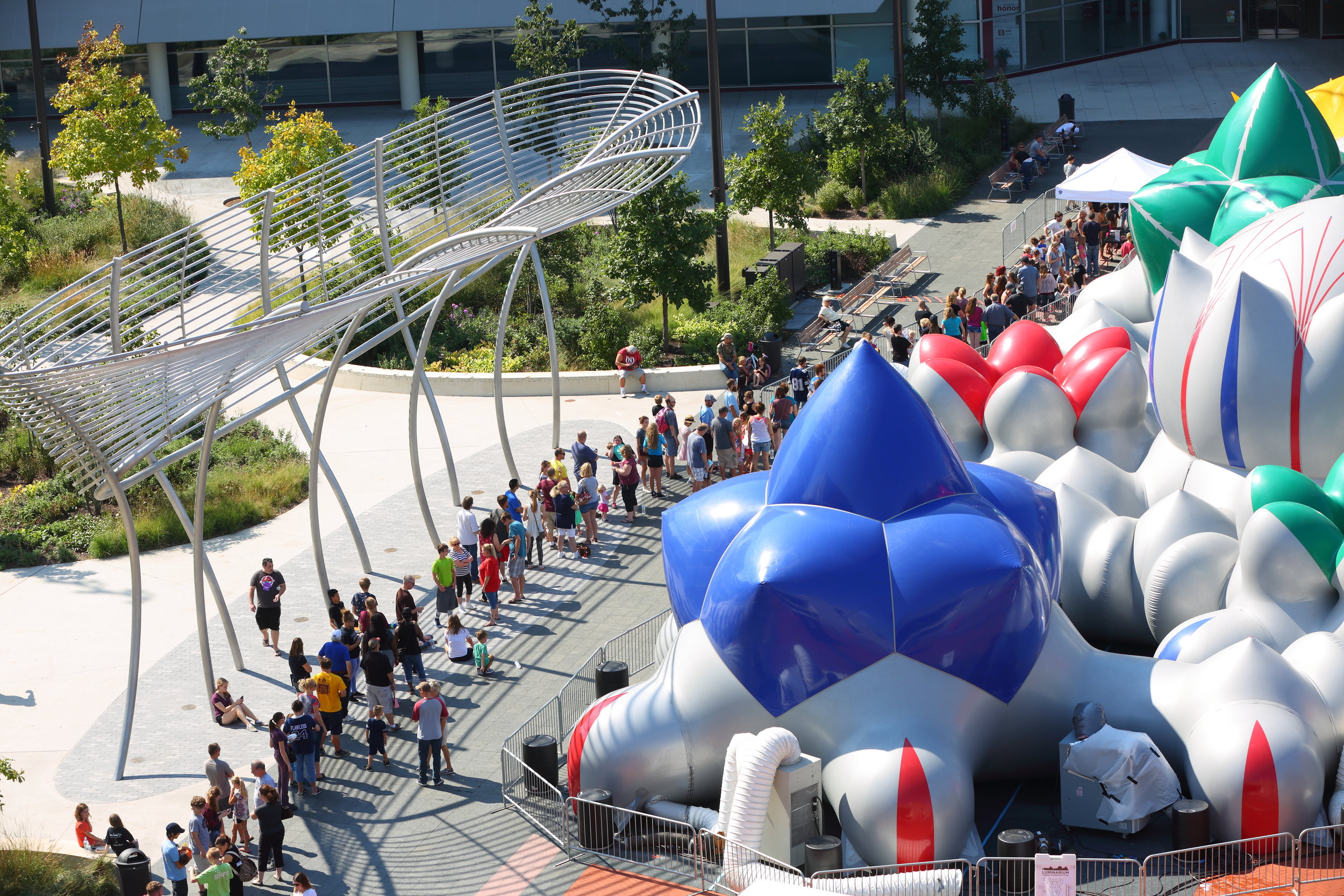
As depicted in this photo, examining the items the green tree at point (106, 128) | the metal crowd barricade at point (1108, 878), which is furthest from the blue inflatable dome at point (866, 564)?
the green tree at point (106, 128)

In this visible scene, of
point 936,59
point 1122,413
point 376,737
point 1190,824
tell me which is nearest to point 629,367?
point 1122,413

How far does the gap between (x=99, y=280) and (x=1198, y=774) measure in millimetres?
12091

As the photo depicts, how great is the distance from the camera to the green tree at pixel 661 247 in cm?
2772

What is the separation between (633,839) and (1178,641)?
5.61 metres

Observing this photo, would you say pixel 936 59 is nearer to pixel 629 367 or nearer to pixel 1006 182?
pixel 1006 182

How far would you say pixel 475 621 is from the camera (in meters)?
20.0

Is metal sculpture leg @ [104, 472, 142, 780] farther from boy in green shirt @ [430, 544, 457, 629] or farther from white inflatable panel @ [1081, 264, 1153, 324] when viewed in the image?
white inflatable panel @ [1081, 264, 1153, 324]

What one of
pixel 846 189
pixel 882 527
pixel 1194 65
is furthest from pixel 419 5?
pixel 882 527

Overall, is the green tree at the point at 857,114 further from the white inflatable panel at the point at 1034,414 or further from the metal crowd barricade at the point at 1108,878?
the metal crowd barricade at the point at 1108,878

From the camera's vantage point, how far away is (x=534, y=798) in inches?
619

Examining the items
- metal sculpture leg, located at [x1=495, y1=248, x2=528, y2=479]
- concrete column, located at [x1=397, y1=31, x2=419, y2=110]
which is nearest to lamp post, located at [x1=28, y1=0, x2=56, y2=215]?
concrete column, located at [x1=397, y1=31, x2=419, y2=110]

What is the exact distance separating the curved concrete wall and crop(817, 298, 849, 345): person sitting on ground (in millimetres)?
2359

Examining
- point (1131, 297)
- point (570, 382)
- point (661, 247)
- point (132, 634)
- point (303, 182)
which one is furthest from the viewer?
point (661, 247)

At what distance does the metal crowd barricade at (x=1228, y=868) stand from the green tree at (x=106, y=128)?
1100 inches
